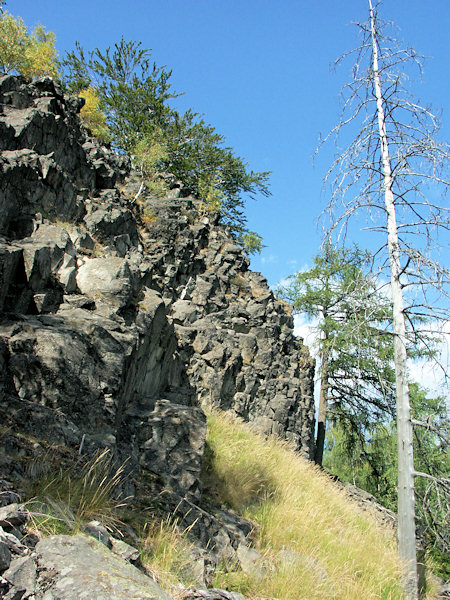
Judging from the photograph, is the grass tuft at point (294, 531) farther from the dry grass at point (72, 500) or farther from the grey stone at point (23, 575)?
the grey stone at point (23, 575)

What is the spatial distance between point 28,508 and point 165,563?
1531mm

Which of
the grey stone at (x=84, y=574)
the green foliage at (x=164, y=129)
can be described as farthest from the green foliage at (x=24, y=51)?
the grey stone at (x=84, y=574)

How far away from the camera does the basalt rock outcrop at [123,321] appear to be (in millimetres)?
5859

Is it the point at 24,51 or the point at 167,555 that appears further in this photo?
the point at 24,51

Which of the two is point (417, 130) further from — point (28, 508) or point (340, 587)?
point (28, 508)

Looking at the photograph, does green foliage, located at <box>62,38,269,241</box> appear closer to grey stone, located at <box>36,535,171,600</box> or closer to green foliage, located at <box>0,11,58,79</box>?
green foliage, located at <box>0,11,58,79</box>

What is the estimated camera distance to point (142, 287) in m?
9.84

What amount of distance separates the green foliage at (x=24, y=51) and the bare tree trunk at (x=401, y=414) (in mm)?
17002

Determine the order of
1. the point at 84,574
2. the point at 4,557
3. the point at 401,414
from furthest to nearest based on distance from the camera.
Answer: the point at 401,414 < the point at 84,574 < the point at 4,557

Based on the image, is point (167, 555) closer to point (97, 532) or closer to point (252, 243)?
point (97, 532)

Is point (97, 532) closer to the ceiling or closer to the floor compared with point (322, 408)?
closer to the floor

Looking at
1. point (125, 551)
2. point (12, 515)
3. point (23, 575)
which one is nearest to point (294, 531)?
point (125, 551)

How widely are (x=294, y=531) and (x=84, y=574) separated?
4.70 metres

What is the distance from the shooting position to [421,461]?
799cm
